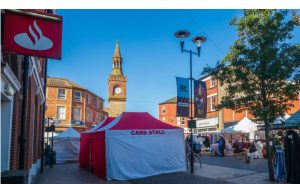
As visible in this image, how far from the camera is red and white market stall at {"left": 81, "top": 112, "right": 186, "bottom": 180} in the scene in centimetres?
1222

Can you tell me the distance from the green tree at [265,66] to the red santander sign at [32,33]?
7.21 meters

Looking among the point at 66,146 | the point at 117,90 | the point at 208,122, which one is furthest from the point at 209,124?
the point at 117,90

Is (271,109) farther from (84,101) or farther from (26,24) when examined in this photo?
(84,101)

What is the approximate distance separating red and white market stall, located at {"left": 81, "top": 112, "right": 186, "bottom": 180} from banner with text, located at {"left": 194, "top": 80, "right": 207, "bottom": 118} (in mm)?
1219

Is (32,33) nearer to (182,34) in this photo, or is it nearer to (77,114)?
(182,34)

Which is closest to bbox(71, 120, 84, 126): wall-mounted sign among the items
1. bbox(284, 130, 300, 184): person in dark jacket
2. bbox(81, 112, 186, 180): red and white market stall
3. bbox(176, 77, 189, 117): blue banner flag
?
bbox(81, 112, 186, 180): red and white market stall

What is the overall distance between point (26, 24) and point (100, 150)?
861cm

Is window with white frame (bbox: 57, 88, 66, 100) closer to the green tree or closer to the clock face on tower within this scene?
the clock face on tower

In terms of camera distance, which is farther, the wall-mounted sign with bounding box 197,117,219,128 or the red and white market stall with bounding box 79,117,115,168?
the wall-mounted sign with bounding box 197,117,219,128

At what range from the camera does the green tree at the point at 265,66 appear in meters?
10.3

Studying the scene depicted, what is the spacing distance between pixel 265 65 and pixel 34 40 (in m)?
7.81

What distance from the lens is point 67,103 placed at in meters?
48.2

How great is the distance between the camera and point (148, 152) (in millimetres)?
13016

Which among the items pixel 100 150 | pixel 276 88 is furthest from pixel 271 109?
pixel 100 150
